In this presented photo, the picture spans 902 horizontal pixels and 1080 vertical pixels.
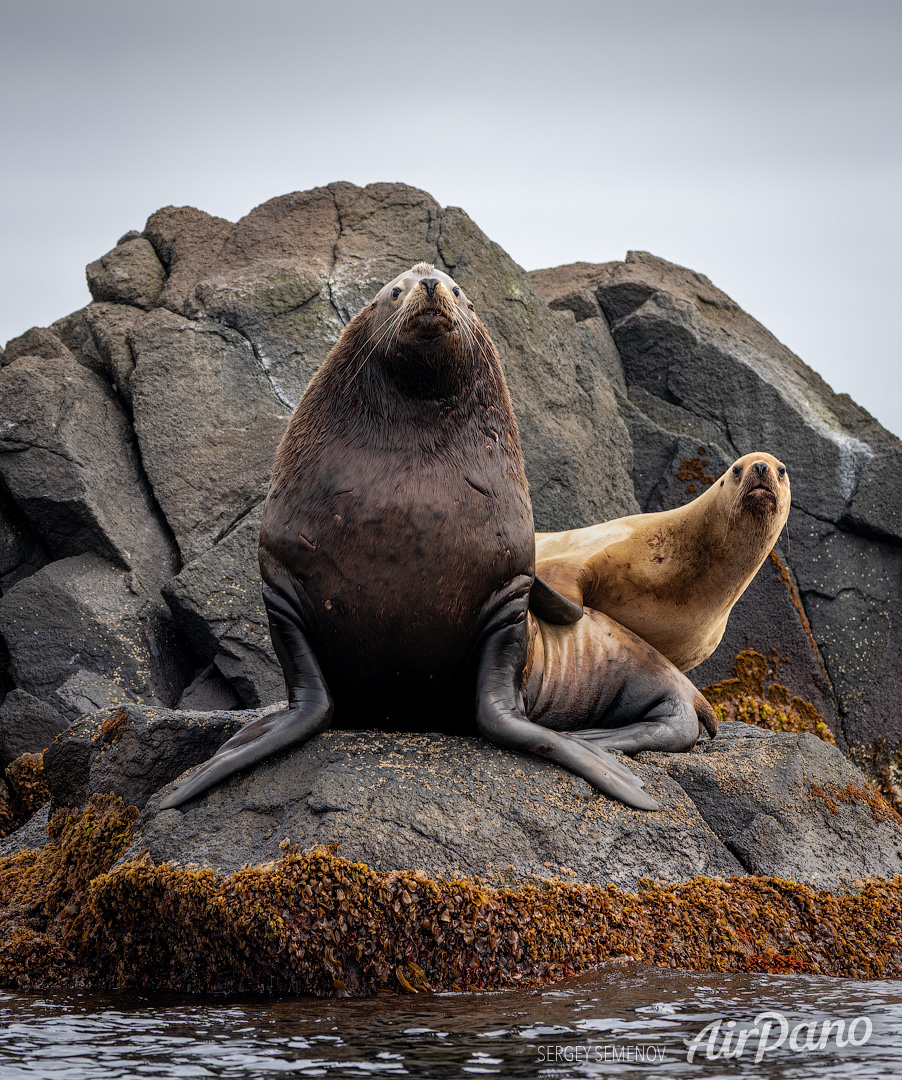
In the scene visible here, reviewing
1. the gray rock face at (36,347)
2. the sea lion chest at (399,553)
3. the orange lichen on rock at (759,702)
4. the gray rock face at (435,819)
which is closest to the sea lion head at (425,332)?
the sea lion chest at (399,553)

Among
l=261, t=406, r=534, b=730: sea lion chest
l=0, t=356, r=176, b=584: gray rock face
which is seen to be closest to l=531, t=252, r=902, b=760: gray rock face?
l=0, t=356, r=176, b=584: gray rock face

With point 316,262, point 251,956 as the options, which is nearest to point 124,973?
point 251,956

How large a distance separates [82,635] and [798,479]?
587cm

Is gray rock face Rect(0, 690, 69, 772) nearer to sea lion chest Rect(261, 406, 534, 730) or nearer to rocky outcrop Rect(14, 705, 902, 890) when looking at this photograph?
rocky outcrop Rect(14, 705, 902, 890)

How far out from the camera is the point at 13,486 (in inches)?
308

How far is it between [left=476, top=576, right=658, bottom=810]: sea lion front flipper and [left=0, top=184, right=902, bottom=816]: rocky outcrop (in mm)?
3725

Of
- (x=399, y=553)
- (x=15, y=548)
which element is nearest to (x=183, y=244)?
(x=15, y=548)

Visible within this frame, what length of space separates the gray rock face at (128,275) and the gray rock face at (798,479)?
3.74 m

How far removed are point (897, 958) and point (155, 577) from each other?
18.2 ft

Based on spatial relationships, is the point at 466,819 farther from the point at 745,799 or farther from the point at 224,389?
the point at 224,389

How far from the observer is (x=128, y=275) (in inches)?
372

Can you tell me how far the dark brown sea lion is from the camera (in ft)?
12.9

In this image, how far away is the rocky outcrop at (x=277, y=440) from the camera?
765cm

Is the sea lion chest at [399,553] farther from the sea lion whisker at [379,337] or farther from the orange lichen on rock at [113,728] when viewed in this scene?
the orange lichen on rock at [113,728]
